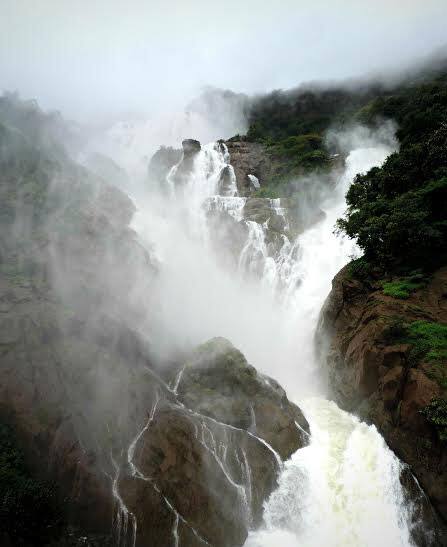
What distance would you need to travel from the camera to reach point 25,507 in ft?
32.4

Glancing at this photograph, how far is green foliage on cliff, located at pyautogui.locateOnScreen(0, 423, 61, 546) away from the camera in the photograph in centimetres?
952

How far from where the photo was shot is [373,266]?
62.2 feet

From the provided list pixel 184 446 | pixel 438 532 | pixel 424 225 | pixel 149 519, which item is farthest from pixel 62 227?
pixel 438 532

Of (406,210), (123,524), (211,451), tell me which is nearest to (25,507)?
(123,524)

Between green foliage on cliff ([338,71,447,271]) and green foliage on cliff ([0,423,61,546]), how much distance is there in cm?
1842

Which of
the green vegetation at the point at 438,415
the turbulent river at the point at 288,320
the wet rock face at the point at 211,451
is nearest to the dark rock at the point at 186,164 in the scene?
the turbulent river at the point at 288,320

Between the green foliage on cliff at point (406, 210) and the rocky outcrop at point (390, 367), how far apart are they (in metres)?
1.64

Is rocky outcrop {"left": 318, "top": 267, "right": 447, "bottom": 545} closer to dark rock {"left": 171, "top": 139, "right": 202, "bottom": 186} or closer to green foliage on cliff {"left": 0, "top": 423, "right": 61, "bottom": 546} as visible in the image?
green foliage on cliff {"left": 0, "top": 423, "right": 61, "bottom": 546}

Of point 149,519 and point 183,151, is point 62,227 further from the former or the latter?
point 183,151

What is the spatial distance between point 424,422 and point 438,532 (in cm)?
→ 356

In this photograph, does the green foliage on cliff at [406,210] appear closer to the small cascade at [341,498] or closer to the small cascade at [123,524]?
the small cascade at [341,498]

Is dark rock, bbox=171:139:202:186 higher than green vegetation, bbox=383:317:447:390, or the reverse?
dark rock, bbox=171:139:202:186

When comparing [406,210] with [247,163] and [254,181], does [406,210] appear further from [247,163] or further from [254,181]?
[247,163]

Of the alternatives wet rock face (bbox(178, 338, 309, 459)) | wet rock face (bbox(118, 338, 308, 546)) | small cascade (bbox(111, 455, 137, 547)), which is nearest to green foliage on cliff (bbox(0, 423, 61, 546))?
small cascade (bbox(111, 455, 137, 547))
